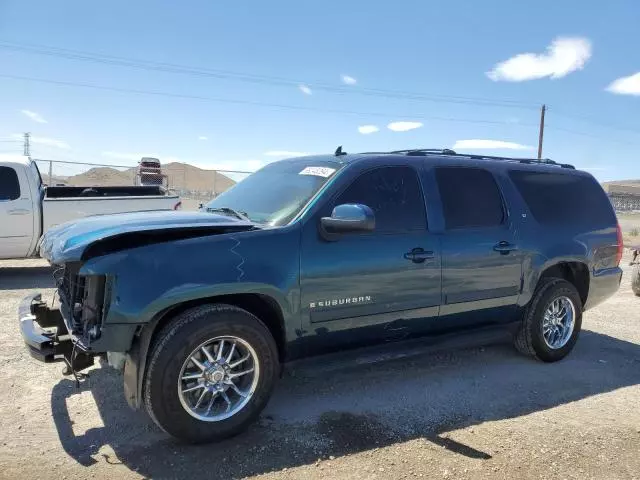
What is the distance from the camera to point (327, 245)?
3.76 meters

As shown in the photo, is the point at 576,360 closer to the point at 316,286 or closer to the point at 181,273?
the point at 316,286

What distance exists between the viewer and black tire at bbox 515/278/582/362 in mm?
5148

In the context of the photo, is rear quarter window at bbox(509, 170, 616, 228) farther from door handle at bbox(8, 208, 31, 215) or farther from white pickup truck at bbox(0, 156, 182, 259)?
door handle at bbox(8, 208, 31, 215)

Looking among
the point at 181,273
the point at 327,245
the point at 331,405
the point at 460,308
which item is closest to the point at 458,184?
the point at 460,308

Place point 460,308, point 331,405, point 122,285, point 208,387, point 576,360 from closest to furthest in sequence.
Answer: point 122,285, point 208,387, point 331,405, point 460,308, point 576,360

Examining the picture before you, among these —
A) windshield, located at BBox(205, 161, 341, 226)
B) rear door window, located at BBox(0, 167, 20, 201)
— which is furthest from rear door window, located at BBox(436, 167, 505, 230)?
rear door window, located at BBox(0, 167, 20, 201)

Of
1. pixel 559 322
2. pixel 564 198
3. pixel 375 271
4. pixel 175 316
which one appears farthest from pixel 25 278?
pixel 564 198

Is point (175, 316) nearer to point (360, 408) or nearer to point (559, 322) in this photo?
point (360, 408)

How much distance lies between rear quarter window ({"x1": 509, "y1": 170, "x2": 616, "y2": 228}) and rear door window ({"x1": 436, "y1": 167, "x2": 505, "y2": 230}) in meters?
0.39

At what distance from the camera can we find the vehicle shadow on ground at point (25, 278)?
8.18m

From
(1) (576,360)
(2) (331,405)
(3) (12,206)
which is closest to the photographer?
(2) (331,405)

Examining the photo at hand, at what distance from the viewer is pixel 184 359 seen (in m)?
3.26

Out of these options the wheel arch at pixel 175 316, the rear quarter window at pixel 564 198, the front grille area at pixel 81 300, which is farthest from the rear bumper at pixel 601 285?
the front grille area at pixel 81 300

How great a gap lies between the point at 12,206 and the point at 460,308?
775cm
